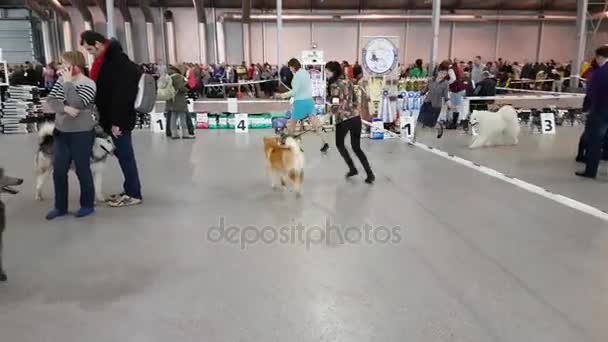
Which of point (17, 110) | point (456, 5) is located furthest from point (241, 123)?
point (456, 5)

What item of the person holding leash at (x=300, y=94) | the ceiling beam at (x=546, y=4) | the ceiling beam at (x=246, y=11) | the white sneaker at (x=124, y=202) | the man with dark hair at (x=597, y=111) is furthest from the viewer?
the ceiling beam at (x=546, y=4)

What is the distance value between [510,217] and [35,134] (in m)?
9.65

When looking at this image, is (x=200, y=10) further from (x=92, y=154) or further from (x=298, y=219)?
(x=298, y=219)

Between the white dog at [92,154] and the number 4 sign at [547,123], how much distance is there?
9.25 metres

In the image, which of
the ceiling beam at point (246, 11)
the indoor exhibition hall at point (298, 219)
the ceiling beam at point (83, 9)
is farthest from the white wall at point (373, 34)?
the indoor exhibition hall at point (298, 219)

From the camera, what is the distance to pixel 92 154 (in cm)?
451

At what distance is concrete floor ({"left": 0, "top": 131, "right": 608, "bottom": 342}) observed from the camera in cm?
251

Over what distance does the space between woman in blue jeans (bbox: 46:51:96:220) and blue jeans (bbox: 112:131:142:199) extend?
13.2 inches

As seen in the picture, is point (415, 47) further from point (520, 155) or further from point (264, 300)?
point (264, 300)

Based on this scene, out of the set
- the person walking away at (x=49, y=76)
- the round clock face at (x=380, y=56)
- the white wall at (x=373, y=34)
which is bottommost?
the person walking away at (x=49, y=76)

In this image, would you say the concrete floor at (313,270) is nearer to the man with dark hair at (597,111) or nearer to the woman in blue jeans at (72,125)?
the woman in blue jeans at (72,125)

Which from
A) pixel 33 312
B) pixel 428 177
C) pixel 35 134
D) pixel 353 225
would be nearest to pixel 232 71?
pixel 35 134

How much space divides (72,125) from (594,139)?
5922mm

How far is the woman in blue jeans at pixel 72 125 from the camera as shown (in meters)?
3.91
